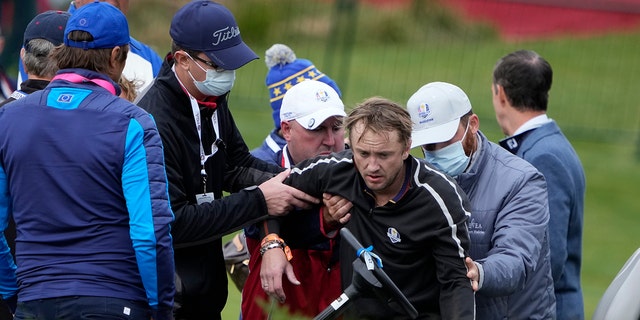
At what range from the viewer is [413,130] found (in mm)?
5246

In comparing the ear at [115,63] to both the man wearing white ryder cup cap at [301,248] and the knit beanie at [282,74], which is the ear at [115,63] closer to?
the man wearing white ryder cup cap at [301,248]

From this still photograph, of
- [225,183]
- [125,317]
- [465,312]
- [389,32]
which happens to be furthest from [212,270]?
[389,32]

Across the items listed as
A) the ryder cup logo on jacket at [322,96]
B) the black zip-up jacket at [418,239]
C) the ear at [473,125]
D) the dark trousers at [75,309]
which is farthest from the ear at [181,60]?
the ear at [473,125]

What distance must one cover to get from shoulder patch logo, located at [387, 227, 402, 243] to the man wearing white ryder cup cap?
522 mm

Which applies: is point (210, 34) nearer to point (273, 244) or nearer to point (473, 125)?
point (273, 244)

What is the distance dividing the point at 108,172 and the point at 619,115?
1312 centimetres

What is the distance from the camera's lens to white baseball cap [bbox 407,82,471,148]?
5.20 meters

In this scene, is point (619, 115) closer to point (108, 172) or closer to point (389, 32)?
point (389, 32)

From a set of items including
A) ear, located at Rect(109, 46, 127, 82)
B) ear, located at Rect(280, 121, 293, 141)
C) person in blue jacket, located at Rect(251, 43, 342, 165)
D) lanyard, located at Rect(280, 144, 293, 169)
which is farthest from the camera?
person in blue jacket, located at Rect(251, 43, 342, 165)

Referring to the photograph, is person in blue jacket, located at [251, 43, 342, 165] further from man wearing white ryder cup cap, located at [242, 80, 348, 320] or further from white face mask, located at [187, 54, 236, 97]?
white face mask, located at [187, 54, 236, 97]

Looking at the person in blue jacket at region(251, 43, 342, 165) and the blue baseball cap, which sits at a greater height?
the blue baseball cap

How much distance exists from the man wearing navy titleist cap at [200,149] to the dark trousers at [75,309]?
54 centimetres

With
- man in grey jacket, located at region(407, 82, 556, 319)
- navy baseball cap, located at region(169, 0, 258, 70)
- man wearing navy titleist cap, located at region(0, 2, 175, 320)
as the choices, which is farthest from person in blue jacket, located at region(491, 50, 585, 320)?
man wearing navy titleist cap, located at region(0, 2, 175, 320)

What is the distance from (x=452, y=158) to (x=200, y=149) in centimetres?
116
